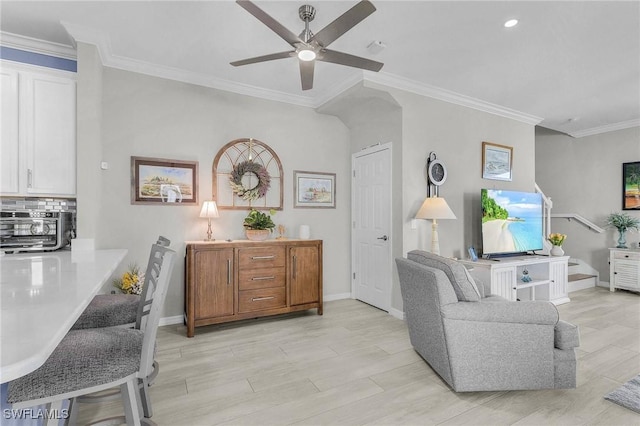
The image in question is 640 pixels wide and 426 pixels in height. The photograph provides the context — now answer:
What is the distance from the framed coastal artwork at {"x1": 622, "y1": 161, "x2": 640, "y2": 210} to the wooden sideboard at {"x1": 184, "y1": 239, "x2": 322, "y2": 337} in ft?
17.1

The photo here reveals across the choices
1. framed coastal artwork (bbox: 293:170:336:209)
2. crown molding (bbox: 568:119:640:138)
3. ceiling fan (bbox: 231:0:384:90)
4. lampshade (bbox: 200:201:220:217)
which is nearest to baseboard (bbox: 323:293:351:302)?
framed coastal artwork (bbox: 293:170:336:209)

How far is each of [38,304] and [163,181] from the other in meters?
2.69

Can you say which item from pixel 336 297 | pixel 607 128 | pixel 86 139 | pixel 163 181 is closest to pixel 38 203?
pixel 86 139

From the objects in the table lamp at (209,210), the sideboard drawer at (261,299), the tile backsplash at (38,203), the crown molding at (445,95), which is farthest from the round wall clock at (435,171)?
the tile backsplash at (38,203)

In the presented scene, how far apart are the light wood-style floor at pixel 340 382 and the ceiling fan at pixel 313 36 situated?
2.36 m

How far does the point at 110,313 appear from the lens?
1.95 meters

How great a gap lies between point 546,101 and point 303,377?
15.2 feet

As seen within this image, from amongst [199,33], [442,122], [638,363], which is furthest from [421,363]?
[199,33]

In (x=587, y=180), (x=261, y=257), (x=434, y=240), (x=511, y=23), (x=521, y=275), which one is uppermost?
(x=511, y=23)

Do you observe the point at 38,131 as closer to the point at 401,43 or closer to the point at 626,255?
the point at 401,43

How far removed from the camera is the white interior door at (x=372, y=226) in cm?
405

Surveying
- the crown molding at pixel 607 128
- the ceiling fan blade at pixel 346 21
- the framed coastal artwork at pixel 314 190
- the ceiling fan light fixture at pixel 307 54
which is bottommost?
the framed coastal artwork at pixel 314 190

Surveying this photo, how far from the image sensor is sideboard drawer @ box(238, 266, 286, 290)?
347 centimetres

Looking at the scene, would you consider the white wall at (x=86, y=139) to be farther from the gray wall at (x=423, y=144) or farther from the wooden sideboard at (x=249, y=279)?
the gray wall at (x=423, y=144)
